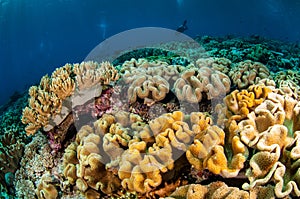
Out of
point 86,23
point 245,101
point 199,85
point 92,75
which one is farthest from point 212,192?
point 86,23

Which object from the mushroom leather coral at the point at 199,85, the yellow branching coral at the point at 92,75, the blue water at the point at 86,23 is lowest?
the mushroom leather coral at the point at 199,85

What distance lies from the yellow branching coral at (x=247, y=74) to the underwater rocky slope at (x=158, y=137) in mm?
18

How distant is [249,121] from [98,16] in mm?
82633

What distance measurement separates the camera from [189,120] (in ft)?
9.78

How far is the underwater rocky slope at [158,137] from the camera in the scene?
221 centimetres

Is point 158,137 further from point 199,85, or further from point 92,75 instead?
point 92,75

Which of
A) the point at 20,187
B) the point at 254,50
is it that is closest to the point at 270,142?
the point at 20,187

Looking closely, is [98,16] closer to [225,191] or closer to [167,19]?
[167,19]

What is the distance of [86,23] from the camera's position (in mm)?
80562

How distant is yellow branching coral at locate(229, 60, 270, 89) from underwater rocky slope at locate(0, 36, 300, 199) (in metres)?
0.02

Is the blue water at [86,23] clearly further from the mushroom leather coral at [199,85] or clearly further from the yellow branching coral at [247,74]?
the mushroom leather coral at [199,85]

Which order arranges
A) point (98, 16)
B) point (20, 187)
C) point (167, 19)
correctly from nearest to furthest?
1. point (20, 187)
2. point (98, 16)
3. point (167, 19)

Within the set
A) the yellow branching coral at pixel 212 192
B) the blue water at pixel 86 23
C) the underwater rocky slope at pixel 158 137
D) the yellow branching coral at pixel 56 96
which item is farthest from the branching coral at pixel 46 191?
the blue water at pixel 86 23

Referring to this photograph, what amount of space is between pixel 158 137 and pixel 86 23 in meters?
84.4
